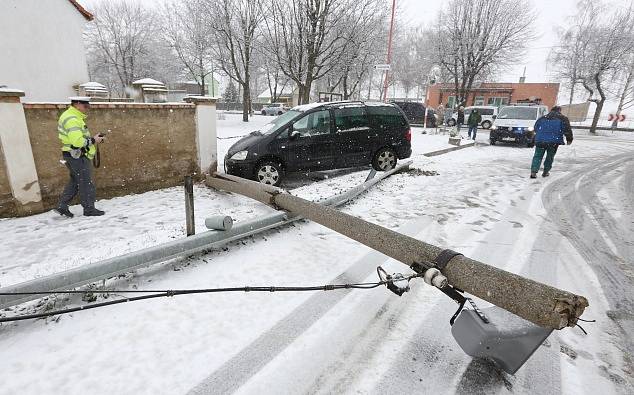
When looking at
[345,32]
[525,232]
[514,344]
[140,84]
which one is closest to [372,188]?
[525,232]

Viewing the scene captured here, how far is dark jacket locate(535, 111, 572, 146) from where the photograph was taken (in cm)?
829

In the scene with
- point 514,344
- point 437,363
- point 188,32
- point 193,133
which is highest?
point 188,32

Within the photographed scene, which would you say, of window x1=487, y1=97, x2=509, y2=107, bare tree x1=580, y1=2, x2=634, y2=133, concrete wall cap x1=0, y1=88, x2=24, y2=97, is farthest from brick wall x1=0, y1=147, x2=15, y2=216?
window x1=487, y1=97, x2=509, y2=107

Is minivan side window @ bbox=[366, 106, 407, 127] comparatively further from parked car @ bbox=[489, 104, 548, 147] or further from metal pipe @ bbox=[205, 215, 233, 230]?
parked car @ bbox=[489, 104, 548, 147]

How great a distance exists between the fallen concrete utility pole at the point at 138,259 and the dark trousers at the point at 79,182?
2816mm

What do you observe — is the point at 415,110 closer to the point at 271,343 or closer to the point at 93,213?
the point at 93,213

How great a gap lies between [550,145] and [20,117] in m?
11.0

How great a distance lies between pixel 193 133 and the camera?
725 cm

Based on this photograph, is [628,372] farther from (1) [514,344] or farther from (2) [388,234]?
(2) [388,234]

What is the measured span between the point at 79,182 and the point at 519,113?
17356mm

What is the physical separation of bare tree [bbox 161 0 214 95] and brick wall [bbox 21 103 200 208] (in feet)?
60.9

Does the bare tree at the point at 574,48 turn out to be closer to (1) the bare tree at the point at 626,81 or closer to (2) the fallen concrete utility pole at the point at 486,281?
(1) the bare tree at the point at 626,81

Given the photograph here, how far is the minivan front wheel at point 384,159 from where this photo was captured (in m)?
8.61

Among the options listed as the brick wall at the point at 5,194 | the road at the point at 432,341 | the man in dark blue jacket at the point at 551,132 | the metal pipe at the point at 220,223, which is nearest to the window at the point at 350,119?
the road at the point at 432,341
